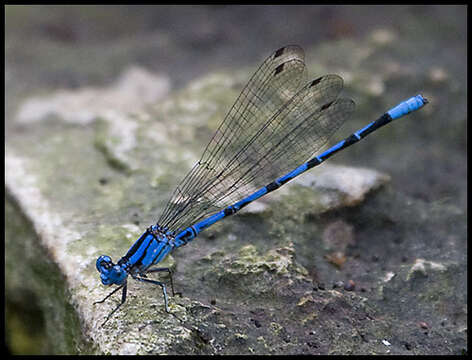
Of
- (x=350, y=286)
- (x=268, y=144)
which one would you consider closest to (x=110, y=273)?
(x=268, y=144)

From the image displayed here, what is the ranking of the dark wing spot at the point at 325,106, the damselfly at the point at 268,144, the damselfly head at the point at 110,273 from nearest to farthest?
the damselfly head at the point at 110,273 < the damselfly at the point at 268,144 < the dark wing spot at the point at 325,106

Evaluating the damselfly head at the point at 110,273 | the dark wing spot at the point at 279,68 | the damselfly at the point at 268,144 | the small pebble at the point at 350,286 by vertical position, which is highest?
the dark wing spot at the point at 279,68

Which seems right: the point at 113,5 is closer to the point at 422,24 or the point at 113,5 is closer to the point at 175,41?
the point at 175,41

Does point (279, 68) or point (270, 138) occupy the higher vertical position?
point (279, 68)

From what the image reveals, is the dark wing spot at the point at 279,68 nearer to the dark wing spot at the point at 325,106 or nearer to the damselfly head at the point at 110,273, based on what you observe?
the dark wing spot at the point at 325,106

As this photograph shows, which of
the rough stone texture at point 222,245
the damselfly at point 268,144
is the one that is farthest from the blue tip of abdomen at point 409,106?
the rough stone texture at point 222,245

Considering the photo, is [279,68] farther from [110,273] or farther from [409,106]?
[110,273]

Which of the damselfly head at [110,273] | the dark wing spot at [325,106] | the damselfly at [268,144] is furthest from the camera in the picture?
the dark wing spot at [325,106]
